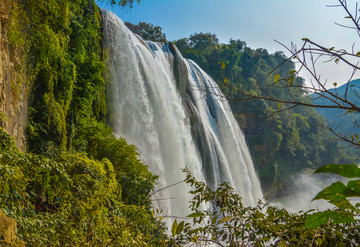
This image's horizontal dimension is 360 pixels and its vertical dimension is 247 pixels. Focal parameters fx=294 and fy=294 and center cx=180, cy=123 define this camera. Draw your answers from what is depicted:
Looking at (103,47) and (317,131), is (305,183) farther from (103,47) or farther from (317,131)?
(103,47)

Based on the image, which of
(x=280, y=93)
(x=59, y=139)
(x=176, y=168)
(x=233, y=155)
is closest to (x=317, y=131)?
(x=280, y=93)

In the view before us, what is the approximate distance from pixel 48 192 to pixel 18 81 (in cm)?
195

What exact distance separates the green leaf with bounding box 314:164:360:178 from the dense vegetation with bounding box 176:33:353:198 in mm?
22923

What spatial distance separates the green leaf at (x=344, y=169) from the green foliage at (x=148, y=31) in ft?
95.9

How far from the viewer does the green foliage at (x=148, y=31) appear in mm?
28500

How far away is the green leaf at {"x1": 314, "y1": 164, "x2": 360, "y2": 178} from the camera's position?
1.98 ft

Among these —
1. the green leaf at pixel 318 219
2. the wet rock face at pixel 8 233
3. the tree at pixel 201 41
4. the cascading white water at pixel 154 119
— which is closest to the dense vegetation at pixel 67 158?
the wet rock face at pixel 8 233

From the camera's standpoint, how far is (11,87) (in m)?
4.35

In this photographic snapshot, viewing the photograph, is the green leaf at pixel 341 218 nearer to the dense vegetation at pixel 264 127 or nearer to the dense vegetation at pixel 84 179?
the dense vegetation at pixel 84 179

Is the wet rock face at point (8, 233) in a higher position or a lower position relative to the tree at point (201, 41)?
lower

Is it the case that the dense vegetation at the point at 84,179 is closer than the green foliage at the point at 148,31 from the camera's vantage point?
Yes

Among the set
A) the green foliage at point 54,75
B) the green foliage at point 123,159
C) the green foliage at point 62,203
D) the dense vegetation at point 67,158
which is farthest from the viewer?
the green foliage at point 123,159

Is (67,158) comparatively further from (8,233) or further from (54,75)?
(8,233)

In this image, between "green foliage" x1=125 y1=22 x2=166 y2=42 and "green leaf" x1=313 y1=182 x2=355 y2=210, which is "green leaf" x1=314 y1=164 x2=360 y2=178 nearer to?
"green leaf" x1=313 y1=182 x2=355 y2=210
